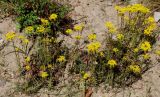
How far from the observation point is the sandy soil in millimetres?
4762

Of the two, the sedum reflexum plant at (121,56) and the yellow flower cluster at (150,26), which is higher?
the yellow flower cluster at (150,26)

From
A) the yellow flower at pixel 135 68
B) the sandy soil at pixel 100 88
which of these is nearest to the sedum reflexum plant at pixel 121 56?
the yellow flower at pixel 135 68

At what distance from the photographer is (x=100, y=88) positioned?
480 cm

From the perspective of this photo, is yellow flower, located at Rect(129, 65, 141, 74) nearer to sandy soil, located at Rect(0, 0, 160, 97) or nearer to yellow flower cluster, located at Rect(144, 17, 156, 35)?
sandy soil, located at Rect(0, 0, 160, 97)

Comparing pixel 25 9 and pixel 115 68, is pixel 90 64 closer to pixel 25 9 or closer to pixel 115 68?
pixel 115 68

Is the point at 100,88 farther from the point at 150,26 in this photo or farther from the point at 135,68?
the point at 150,26

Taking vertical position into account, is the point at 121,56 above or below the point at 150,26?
below

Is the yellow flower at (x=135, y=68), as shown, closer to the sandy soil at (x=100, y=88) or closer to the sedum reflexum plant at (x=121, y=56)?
the sedum reflexum plant at (x=121, y=56)

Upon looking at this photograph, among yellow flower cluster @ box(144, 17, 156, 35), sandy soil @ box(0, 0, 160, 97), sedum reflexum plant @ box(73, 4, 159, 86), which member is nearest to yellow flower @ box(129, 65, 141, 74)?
sedum reflexum plant @ box(73, 4, 159, 86)

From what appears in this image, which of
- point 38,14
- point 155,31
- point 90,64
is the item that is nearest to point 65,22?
point 38,14

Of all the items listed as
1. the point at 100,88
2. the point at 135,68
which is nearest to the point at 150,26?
the point at 135,68

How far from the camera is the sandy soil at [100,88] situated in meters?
4.76

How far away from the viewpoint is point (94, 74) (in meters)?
4.80

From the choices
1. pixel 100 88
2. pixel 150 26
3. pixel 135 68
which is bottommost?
pixel 100 88
